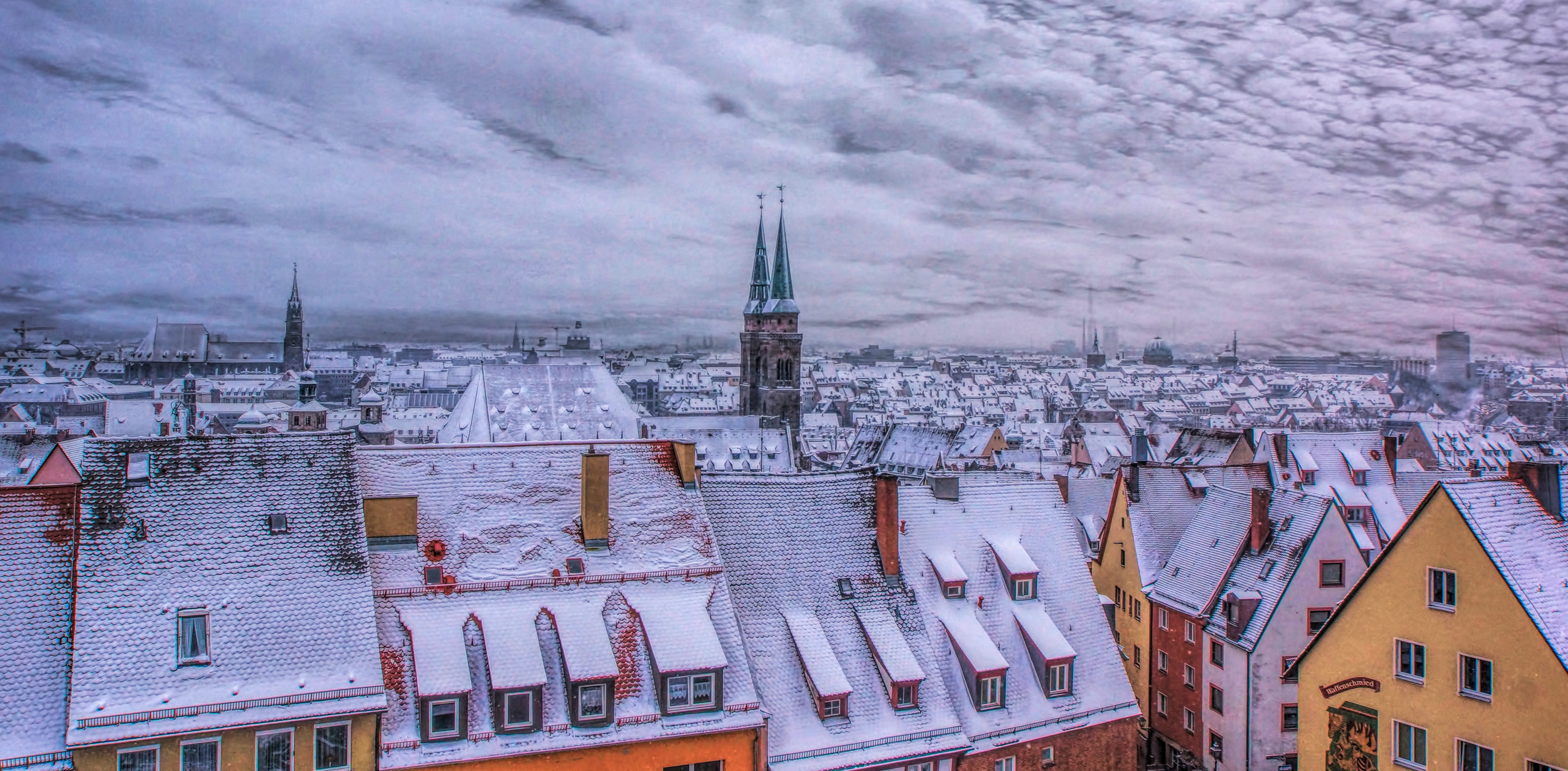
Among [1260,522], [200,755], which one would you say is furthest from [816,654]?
[1260,522]

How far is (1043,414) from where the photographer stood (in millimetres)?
184000

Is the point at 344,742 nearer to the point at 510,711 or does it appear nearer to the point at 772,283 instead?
the point at 510,711

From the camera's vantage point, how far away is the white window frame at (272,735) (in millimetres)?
16109

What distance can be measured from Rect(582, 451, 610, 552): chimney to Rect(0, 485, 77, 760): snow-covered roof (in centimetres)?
903

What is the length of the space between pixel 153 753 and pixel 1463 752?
2195cm

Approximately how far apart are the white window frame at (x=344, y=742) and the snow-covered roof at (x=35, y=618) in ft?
11.8

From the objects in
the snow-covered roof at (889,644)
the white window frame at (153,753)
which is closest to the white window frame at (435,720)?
the white window frame at (153,753)

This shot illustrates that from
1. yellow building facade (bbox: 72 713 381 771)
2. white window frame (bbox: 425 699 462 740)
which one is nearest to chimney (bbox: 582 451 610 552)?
white window frame (bbox: 425 699 462 740)

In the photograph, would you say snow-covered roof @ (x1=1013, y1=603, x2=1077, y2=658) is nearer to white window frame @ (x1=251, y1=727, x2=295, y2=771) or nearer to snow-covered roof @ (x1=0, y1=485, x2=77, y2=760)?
white window frame @ (x1=251, y1=727, x2=295, y2=771)

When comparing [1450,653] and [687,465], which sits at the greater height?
[687,465]

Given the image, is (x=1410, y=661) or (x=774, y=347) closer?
(x=1410, y=661)

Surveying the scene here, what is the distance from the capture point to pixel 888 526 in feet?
75.8

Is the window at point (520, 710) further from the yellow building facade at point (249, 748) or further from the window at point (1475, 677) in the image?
the window at point (1475, 677)

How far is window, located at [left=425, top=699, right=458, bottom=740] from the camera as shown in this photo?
16984 mm
